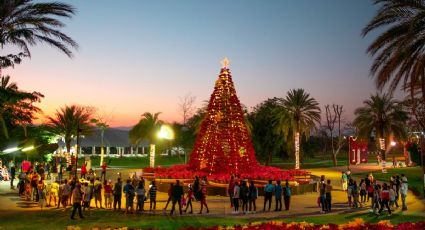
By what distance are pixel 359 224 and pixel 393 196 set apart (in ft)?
37.9

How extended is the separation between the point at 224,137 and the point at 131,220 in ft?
44.8

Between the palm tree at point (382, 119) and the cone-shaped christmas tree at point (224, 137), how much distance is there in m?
30.4

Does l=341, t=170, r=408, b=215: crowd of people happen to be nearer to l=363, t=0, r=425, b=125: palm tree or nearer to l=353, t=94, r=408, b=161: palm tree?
l=363, t=0, r=425, b=125: palm tree

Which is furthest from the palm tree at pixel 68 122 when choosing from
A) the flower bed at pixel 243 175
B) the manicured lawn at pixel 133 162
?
the flower bed at pixel 243 175

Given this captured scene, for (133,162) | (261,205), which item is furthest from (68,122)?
(261,205)

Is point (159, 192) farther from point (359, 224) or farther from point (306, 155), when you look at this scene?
point (306, 155)

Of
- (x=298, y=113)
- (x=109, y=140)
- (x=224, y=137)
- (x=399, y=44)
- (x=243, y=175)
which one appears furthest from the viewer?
(x=109, y=140)

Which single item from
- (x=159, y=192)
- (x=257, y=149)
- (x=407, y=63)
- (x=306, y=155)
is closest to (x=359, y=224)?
(x=407, y=63)

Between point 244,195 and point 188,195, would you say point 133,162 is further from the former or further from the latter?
point 244,195

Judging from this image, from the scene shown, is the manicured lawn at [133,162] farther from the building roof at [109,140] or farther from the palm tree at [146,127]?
the building roof at [109,140]

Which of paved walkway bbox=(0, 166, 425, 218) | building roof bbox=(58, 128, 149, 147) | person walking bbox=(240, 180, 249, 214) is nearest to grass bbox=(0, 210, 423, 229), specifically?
paved walkway bbox=(0, 166, 425, 218)

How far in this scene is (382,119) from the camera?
5481 centimetres

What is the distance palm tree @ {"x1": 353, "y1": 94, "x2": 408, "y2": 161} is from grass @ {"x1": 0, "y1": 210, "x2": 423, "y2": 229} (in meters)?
38.4

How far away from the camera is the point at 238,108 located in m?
30.5
